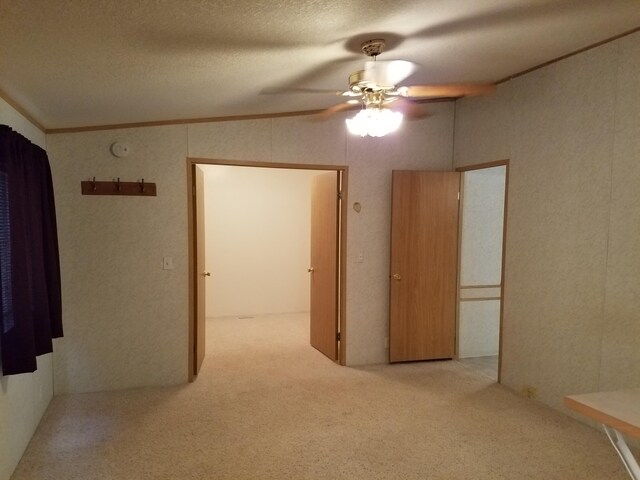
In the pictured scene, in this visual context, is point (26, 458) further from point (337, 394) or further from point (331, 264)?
point (331, 264)

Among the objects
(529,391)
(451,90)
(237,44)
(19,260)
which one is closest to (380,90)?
(451,90)

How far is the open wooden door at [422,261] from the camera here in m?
4.21

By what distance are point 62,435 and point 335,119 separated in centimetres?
337

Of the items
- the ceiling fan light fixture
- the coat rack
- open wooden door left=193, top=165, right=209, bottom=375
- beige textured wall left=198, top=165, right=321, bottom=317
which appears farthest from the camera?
beige textured wall left=198, top=165, right=321, bottom=317

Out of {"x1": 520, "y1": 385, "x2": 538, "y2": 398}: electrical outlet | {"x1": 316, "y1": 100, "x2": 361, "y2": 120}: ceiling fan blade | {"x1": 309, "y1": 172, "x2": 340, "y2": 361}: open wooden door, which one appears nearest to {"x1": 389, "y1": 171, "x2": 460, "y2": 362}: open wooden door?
{"x1": 309, "y1": 172, "x2": 340, "y2": 361}: open wooden door

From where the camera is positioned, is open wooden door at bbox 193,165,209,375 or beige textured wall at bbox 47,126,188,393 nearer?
beige textured wall at bbox 47,126,188,393

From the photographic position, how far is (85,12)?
144cm

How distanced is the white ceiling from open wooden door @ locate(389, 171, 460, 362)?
1.26 m

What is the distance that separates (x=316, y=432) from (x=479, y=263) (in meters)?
2.65

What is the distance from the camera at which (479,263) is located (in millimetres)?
4559

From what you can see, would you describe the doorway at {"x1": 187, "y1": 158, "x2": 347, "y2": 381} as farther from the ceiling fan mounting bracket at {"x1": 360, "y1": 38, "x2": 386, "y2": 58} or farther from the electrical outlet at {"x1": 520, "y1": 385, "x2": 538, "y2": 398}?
the ceiling fan mounting bracket at {"x1": 360, "y1": 38, "x2": 386, "y2": 58}

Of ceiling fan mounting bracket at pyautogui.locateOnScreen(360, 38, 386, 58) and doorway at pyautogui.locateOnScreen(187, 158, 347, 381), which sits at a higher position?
ceiling fan mounting bracket at pyautogui.locateOnScreen(360, 38, 386, 58)

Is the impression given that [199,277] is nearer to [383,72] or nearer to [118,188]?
[118,188]

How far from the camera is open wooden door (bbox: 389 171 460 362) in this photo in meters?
4.21
